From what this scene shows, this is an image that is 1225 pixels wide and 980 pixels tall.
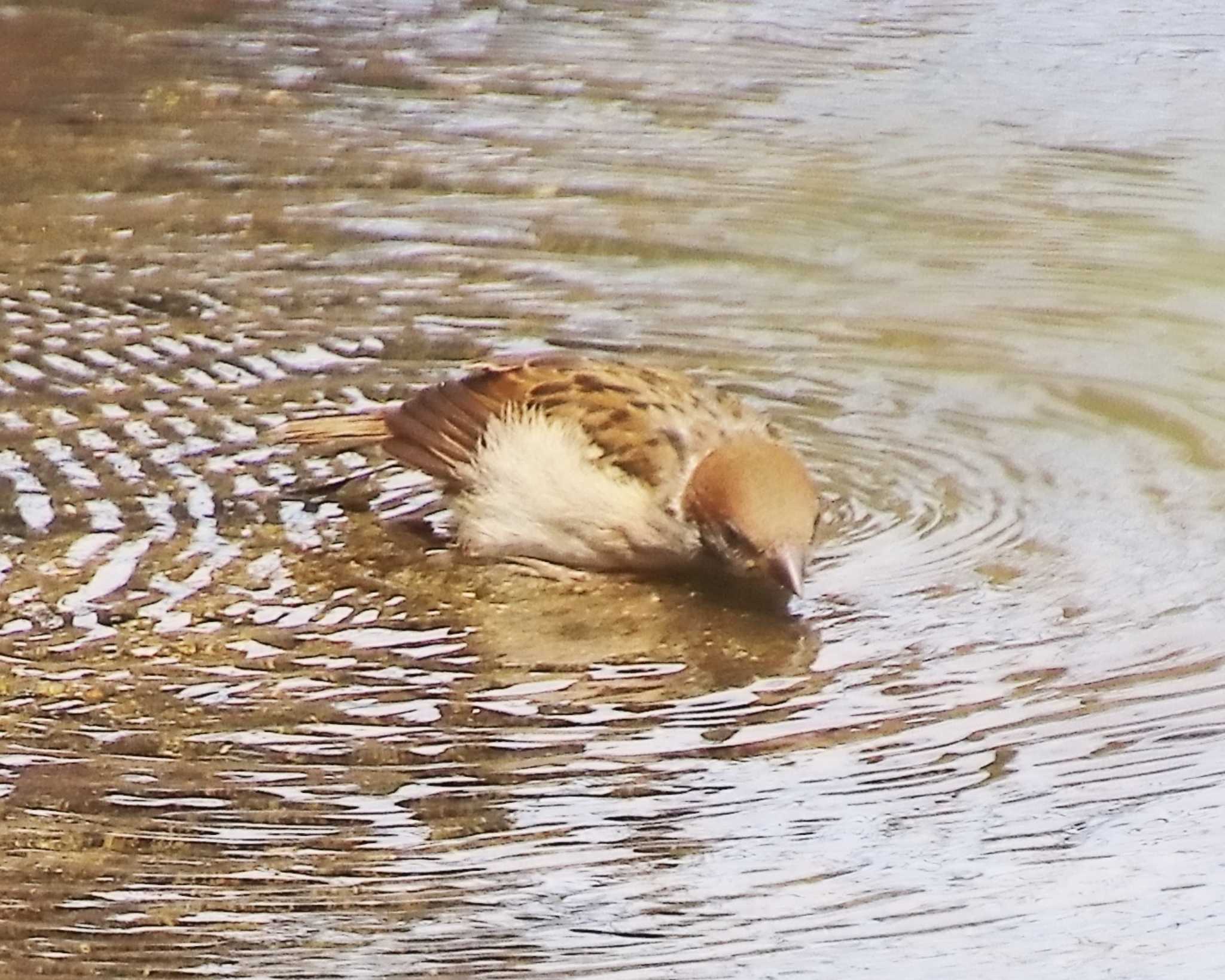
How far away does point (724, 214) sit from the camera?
4.56 m

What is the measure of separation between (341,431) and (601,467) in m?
0.42

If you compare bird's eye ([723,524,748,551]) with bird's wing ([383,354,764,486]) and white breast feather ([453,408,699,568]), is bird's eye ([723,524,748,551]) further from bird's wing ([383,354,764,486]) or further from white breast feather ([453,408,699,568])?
bird's wing ([383,354,764,486])

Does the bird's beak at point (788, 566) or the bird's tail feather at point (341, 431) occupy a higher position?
the bird's tail feather at point (341, 431)

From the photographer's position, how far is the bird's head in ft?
10.0

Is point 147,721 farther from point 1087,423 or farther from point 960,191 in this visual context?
point 960,191

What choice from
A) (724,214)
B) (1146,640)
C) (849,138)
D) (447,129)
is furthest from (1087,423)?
(447,129)

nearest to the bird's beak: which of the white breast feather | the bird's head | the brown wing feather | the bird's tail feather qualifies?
the bird's head

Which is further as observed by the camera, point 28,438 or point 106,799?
point 28,438

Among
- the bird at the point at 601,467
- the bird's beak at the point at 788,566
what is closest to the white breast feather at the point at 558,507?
the bird at the point at 601,467

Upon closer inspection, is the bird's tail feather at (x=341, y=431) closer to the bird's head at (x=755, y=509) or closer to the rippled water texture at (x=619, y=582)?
the rippled water texture at (x=619, y=582)

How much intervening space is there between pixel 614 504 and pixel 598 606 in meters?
0.20

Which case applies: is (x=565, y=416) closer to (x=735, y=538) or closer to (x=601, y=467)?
(x=601, y=467)

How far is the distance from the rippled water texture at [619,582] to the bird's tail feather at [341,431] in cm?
4

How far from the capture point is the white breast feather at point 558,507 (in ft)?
10.6
